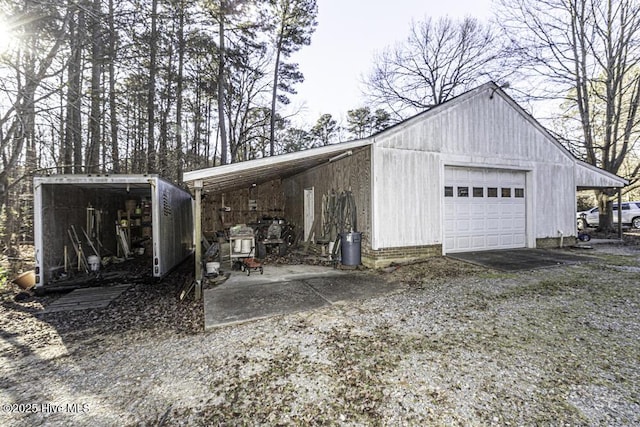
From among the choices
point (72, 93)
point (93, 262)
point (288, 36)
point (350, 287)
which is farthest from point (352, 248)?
point (288, 36)

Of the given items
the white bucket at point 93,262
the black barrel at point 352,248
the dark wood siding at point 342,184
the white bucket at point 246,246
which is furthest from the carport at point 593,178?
the white bucket at point 93,262

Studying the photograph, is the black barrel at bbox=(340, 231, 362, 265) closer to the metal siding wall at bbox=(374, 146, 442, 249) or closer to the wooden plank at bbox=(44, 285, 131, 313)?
the metal siding wall at bbox=(374, 146, 442, 249)

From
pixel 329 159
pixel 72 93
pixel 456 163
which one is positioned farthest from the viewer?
pixel 329 159

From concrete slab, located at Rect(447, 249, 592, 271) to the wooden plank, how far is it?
295 inches

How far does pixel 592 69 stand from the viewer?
43.4 ft

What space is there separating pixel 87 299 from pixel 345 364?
512cm

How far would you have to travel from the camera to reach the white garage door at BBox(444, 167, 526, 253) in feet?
25.3

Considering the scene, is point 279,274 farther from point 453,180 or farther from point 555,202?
point 555,202

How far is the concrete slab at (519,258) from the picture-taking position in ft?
20.9

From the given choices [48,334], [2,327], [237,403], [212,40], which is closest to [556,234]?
[237,403]

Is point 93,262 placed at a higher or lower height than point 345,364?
higher

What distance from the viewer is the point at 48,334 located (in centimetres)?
375

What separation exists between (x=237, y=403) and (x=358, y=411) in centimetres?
93

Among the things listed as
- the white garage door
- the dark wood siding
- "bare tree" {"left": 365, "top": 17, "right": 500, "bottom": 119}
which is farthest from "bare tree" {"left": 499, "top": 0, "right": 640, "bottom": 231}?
the dark wood siding
